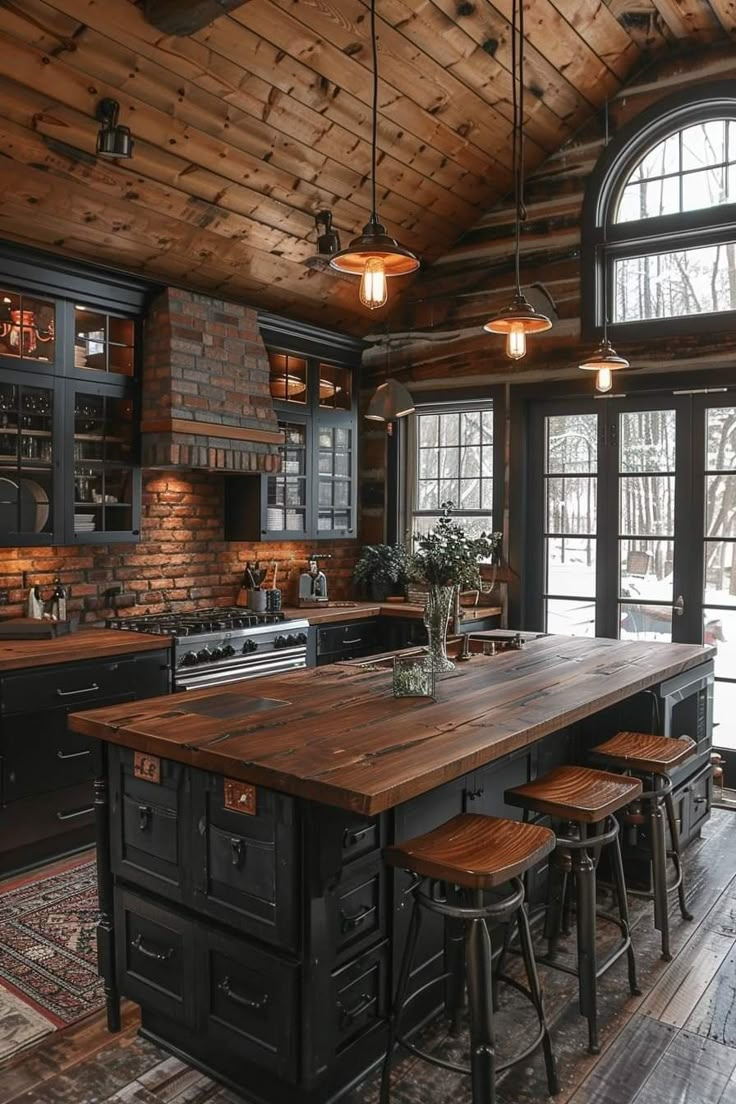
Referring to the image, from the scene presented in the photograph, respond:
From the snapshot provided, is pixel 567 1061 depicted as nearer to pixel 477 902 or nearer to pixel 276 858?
pixel 477 902

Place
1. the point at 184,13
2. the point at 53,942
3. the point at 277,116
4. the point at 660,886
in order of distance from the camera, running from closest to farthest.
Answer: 1. the point at 660,886
2. the point at 53,942
3. the point at 184,13
4. the point at 277,116

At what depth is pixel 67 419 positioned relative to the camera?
4.56 m

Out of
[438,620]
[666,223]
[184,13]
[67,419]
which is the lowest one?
[438,620]

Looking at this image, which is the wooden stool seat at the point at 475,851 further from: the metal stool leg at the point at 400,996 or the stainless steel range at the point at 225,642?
the stainless steel range at the point at 225,642

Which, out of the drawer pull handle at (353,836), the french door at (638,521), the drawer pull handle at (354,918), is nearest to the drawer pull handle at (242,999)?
the drawer pull handle at (354,918)

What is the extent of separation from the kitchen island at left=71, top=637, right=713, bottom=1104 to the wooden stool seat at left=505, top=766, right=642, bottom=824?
184mm

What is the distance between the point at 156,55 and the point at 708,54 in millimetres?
3378

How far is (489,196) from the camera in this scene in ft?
19.9

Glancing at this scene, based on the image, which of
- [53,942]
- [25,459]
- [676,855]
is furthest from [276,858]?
[25,459]

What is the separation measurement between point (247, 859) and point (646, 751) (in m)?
1.78

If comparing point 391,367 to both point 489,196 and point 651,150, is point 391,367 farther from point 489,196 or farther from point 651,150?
point 651,150

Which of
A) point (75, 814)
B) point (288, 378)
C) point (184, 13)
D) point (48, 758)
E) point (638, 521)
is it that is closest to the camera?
point (184, 13)

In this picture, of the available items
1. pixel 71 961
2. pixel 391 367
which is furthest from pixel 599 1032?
pixel 391 367

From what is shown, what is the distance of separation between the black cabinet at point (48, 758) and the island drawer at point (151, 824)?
1.31 metres
